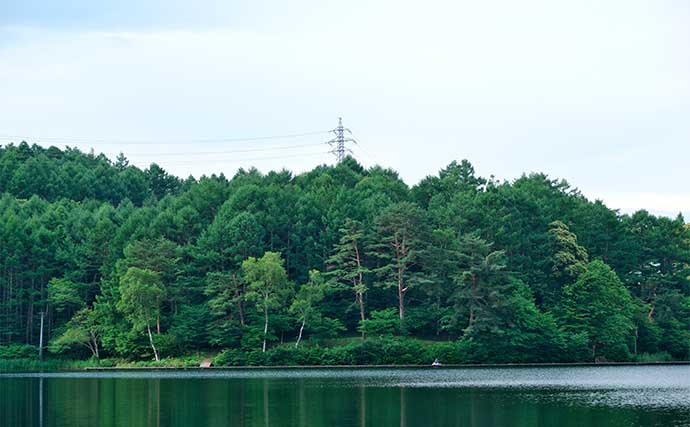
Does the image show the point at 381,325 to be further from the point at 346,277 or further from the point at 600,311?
the point at 600,311

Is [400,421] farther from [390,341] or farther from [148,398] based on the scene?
[390,341]

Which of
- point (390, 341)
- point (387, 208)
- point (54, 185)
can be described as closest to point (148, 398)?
point (390, 341)

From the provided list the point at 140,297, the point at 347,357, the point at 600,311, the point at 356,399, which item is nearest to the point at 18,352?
the point at 140,297

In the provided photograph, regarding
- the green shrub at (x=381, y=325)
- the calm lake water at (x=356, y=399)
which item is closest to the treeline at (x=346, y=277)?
the green shrub at (x=381, y=325)

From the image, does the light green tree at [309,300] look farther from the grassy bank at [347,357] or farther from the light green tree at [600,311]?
the light green tree at [600,311]

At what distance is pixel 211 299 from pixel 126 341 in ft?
27.5

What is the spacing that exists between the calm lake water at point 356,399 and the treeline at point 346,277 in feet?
49.3

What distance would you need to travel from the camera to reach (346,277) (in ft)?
321

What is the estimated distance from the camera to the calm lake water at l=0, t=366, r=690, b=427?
42.7m

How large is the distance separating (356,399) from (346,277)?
151ft

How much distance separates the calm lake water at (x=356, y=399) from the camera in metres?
42.7

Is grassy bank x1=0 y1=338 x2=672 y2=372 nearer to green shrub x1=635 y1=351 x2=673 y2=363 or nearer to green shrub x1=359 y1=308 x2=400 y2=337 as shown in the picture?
green shrub x1=359 y1=308 x2=400 y2=337

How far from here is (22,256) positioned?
10181cm

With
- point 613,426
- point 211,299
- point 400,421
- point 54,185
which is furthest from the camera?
point 54,185
